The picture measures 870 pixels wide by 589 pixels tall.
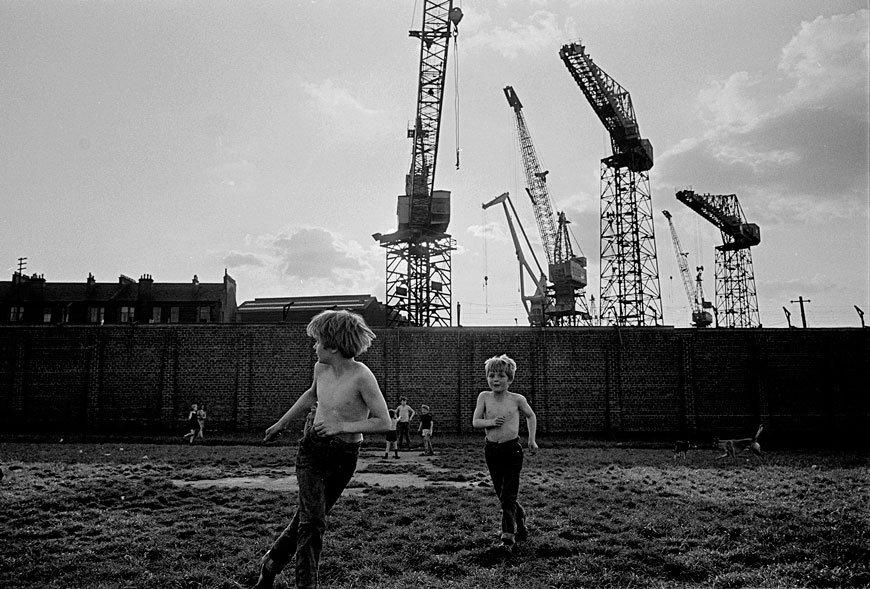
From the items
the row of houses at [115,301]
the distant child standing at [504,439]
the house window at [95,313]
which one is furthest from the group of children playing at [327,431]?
the house window at [95,313]

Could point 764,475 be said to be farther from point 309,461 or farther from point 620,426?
point 620,426

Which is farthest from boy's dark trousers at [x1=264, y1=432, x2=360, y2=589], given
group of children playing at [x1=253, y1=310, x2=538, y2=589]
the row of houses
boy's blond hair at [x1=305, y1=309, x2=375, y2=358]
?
the row of houses

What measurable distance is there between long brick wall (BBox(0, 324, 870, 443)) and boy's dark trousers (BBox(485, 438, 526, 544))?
22.4 meters

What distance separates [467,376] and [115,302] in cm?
3574

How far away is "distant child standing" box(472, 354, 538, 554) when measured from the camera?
7145 millimetres

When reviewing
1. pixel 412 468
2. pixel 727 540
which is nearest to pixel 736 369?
pixel 412 468

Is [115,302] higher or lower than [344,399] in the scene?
higher

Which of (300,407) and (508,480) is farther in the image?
(508,480)

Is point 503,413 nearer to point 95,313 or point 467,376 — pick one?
point 467,376

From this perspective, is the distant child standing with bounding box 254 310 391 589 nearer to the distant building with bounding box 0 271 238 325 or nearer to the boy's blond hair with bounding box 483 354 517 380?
the boy's blond hair with bounding box 483 354 517 380

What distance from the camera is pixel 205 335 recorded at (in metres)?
30.7

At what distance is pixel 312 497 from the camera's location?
4.84 metres

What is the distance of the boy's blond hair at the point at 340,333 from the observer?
503 cm

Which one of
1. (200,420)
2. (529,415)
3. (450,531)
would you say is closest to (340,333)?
(529,415)
